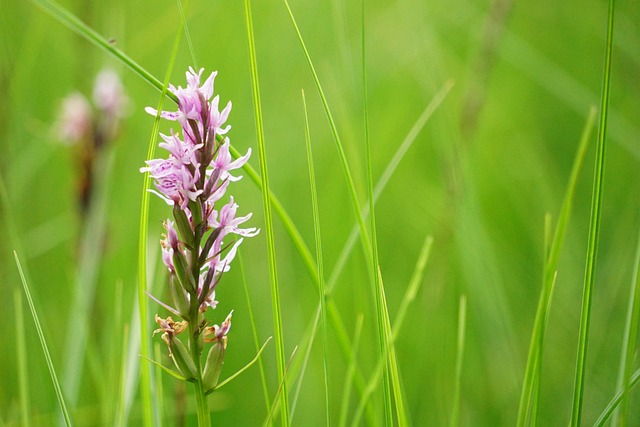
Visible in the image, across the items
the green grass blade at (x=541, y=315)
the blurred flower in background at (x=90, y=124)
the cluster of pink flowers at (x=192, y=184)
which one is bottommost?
the green grass blade at (x=541, y=315)

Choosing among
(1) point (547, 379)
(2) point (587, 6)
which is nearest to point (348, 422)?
(1) point (547, 379)

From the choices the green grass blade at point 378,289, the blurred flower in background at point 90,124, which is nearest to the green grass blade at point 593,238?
the green grass blade at point 378,289

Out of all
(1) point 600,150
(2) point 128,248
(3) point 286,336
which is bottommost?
(3) point 286,336

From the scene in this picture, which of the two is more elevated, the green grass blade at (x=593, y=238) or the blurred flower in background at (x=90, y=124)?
the blurred flower in background at (x=90, y=124)

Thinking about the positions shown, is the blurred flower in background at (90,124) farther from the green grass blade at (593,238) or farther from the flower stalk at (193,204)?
the green grass blade at (593,238)

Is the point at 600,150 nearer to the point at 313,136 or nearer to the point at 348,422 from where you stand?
the point at 348,422

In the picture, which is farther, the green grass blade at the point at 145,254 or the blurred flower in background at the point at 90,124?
the blurred flower in background at the point at 90,124

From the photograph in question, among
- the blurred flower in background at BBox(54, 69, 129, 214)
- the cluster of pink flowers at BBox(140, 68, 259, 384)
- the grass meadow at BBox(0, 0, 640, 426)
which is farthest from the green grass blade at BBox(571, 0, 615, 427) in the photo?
the blurred flower in background at BBox(54, 69, 129, 214)

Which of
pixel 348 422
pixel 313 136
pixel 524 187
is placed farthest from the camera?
pixel 313 136
